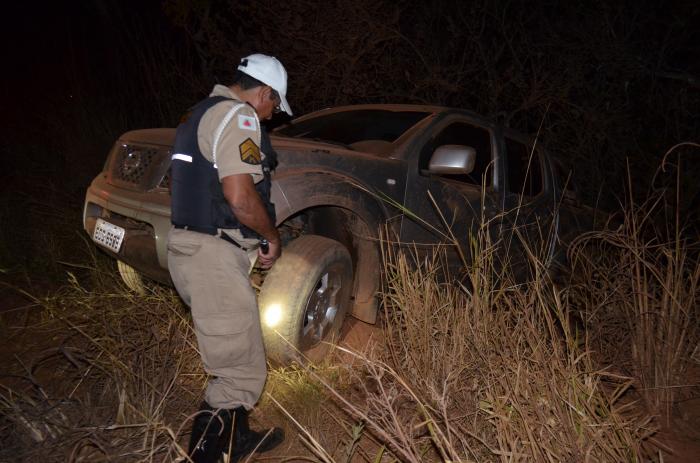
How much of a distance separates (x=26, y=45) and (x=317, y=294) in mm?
13874

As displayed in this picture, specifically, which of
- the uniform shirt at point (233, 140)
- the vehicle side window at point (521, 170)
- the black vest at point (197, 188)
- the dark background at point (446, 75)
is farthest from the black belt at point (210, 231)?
the dark background at point (446, 75)

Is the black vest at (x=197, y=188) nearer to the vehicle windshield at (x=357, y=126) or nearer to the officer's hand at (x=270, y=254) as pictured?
the officer's hand at (x=270, y=254)

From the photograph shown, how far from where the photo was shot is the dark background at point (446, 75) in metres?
6.21

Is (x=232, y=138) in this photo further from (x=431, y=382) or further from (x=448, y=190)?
(x=448, y=190)

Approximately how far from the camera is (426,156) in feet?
11.3

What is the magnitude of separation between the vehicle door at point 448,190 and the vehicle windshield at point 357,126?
0.74 feet

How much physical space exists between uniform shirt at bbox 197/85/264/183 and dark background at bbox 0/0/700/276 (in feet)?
13.9

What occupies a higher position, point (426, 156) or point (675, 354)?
point (426, 156)

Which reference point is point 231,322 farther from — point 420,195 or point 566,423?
point 420,195

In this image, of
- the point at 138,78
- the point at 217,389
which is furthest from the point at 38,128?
the point at 217,389

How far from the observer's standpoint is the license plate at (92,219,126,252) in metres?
2.65

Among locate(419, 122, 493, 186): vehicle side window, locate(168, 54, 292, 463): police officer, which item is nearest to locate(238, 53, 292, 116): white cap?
locate(168, 54, 292, 463): police officer

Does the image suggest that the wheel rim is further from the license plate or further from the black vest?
the license plate

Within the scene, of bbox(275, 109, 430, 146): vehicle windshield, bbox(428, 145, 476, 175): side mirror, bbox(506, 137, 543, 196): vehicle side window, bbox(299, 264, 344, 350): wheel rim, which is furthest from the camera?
bbox(506, 137, 543, 196): vehicle side window
